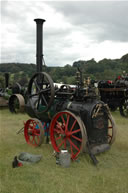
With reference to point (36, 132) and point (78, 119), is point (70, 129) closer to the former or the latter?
point (78, 119)

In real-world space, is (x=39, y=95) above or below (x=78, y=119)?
above

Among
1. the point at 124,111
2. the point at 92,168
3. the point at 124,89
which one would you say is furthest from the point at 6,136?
the point at 124,111

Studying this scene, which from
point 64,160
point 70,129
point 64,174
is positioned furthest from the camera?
point 70,129

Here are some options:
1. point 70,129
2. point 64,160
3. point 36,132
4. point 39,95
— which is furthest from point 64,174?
point 39,95

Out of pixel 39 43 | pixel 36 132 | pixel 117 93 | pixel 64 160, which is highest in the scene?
pixel 39 43

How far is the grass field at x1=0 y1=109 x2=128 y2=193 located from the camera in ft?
10.6

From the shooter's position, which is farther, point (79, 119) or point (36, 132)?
point (36, 132)

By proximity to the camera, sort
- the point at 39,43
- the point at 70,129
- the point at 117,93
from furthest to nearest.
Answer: the point at 117,93
the point at 39,43
the point at 70,129

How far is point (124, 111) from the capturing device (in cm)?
1041

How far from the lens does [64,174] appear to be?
12.1 ft

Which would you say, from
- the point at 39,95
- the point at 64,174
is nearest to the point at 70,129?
the point at 64,174

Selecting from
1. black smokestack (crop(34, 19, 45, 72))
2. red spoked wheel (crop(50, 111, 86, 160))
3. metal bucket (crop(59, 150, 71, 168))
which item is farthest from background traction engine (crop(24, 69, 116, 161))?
black smokestack (crop(34, 19, 45, 72))

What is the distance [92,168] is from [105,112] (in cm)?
133

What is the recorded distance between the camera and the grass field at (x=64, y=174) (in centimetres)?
324
